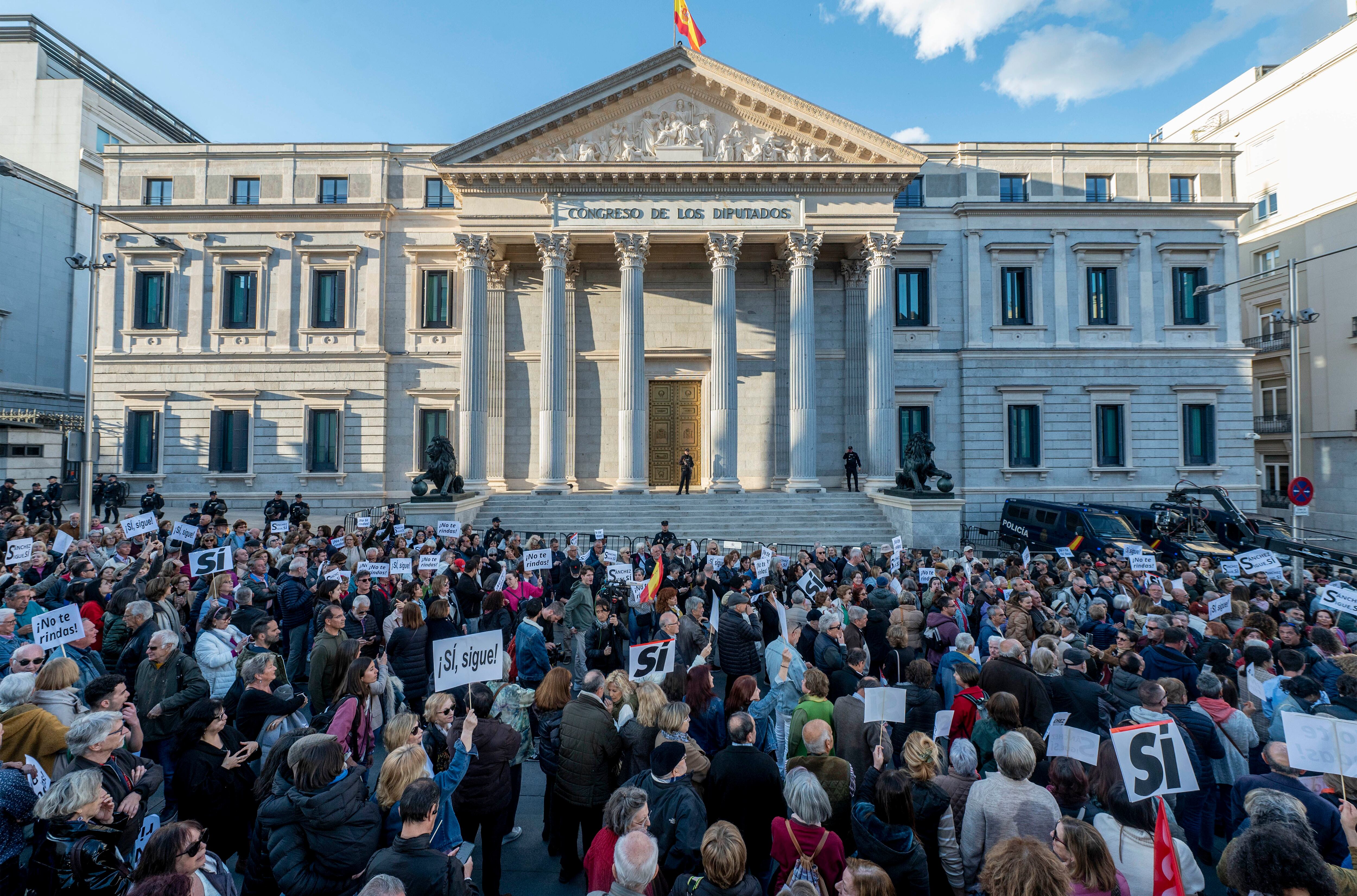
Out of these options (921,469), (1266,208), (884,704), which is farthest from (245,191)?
(1266,208)

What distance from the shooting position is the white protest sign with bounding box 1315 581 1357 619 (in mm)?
9992

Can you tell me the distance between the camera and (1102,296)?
30578 mm

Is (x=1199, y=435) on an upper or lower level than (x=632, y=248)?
lower

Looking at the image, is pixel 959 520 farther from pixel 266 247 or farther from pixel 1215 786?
pixel 266 247

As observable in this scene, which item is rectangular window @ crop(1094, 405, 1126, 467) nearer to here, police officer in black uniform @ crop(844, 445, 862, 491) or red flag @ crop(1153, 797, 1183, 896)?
police officer in black uniform @ crop(844, 445, 862, 491)

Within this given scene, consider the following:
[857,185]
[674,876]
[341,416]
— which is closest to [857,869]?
[674,876]

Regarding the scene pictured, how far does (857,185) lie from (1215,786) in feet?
81.0

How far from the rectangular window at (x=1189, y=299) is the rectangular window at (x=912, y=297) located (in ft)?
35.7

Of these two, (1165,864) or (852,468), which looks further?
(852,468)

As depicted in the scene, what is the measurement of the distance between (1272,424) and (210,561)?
45504 millimetres

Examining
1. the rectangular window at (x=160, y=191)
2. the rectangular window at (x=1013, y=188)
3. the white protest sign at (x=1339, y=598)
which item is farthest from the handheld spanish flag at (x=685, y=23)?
the white protest sign at (x=1339, y=598)

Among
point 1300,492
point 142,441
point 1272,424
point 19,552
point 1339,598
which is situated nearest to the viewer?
point 1339,598

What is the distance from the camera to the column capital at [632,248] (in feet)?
87.2

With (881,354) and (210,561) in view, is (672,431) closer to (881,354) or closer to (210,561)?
(881,354)
